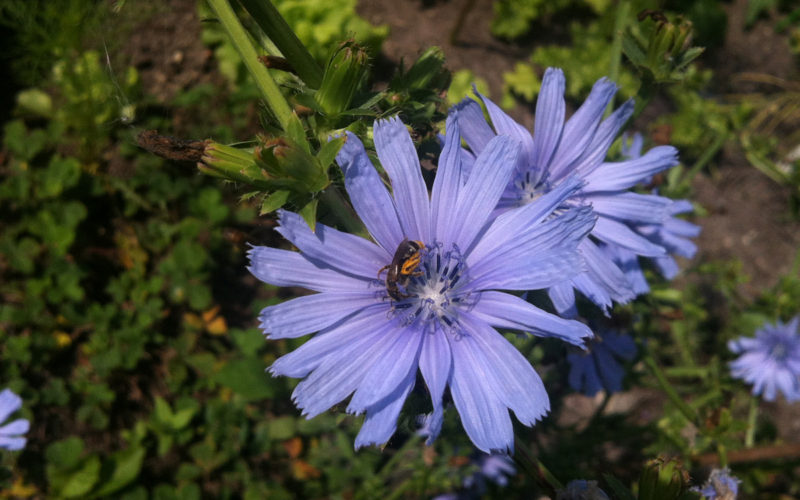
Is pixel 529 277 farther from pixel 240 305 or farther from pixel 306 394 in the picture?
pixel 240 305

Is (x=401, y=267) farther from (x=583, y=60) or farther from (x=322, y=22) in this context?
(x=583, y=60)

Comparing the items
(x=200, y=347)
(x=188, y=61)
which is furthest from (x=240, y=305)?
(x=188, y=61)

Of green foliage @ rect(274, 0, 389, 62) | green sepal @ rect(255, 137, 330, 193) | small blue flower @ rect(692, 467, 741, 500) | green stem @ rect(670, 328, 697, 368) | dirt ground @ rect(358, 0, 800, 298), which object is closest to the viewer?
green sepal @ rect(255, 137, 330, 193)

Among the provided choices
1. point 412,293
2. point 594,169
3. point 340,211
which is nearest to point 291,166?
point 340,211

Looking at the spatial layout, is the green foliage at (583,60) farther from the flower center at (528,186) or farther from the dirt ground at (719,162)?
the flower center at (528,186)

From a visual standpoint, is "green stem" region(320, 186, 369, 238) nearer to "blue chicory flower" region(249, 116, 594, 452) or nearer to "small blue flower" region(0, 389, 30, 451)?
"blue chicory flower" region(249, 116, 594, 452)

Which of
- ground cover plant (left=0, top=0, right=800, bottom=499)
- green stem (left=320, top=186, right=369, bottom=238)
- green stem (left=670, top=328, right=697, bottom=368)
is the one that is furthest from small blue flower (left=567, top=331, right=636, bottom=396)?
green stem (left=320, top=186, right=369, bottom=238)

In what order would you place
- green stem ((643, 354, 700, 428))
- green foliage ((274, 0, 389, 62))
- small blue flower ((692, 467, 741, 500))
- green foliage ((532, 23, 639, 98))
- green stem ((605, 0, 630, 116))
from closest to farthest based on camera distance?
small blue flower ((692, 467, 741, 500)) < green stem ((605, 0, 630, 116)) < green stem ((643, 354, 700, 428)) < green foliage ((274, 0, 389, 62)) < green foliage ((532, 23, 639, 98))
